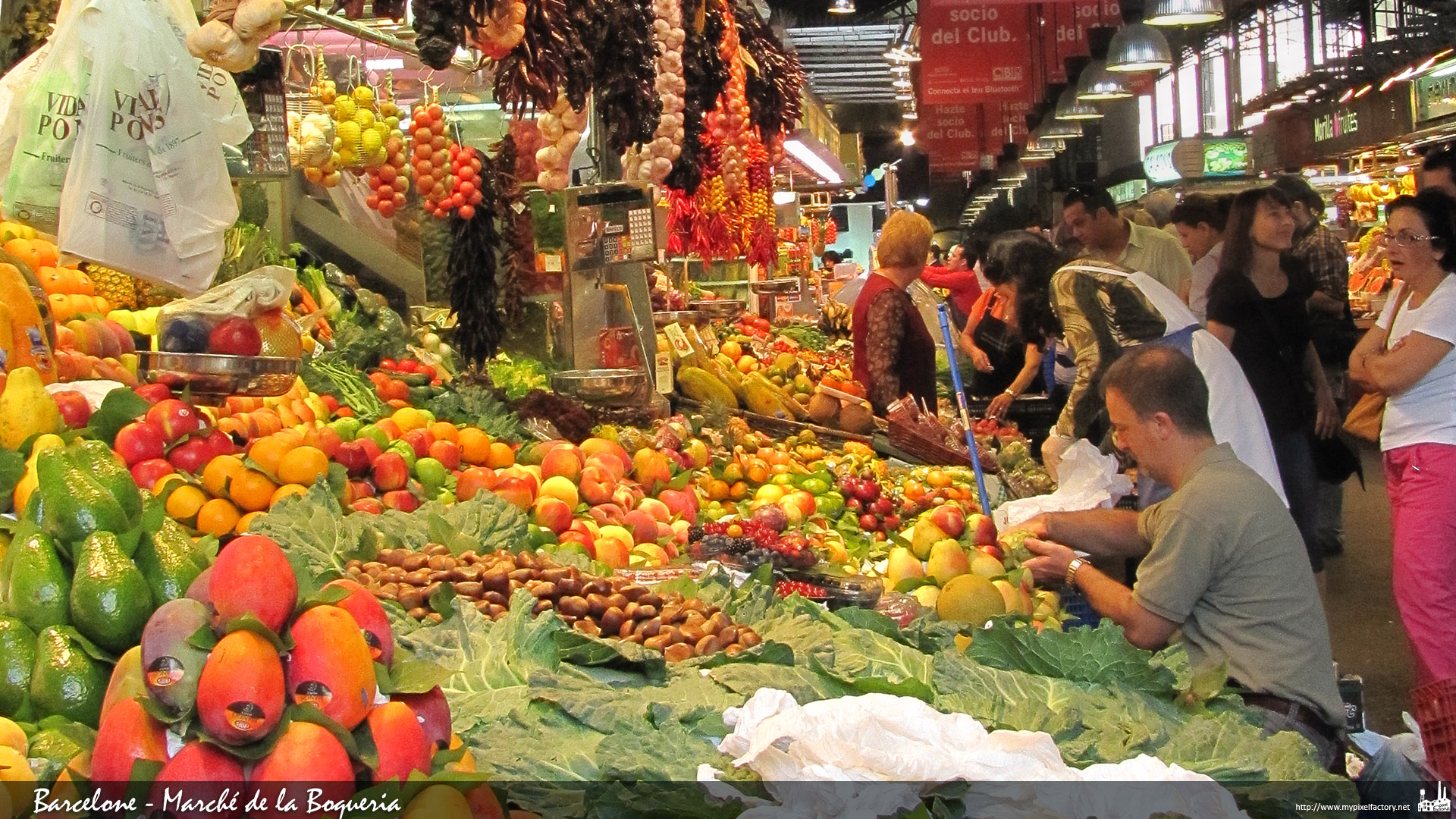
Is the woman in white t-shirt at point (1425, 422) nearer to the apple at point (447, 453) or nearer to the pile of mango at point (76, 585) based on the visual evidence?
the apple at point (447, 453)

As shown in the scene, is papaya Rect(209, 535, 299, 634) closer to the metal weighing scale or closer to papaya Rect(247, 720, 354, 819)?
papaya Rect(247, 720, 354, 819)

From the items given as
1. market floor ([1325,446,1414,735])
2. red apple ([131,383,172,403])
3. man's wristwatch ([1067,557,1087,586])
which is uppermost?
red apple ([131,383,172,403])

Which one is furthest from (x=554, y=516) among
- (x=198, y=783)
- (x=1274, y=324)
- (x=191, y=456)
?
(x=1274, y=324)

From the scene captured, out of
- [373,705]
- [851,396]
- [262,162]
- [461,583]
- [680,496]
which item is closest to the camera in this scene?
[373,705]

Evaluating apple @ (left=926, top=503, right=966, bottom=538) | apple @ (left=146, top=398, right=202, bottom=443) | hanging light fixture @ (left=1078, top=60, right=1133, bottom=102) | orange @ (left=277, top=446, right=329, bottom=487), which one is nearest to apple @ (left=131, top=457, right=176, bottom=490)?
apple @ (left=146, top=398, right=202, bottom=443)

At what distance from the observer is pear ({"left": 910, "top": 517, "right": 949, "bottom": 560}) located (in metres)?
4.37

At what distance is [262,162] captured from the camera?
442 cm

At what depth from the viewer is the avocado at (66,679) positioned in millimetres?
2035

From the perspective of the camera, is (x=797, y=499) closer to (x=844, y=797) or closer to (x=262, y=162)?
(x=262, y=162)

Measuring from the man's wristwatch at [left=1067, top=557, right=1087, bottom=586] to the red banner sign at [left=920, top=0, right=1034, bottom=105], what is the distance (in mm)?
7910

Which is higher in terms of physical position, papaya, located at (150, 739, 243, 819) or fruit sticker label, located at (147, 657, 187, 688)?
fruit sticker label, located at (147, 657, 187, 688)

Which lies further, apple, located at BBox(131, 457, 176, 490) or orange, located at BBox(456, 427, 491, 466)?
orange, located at BBox(456, 427, 491, 466)

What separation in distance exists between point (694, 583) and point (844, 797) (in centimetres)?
158

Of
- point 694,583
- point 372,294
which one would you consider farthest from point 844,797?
point 372,294
